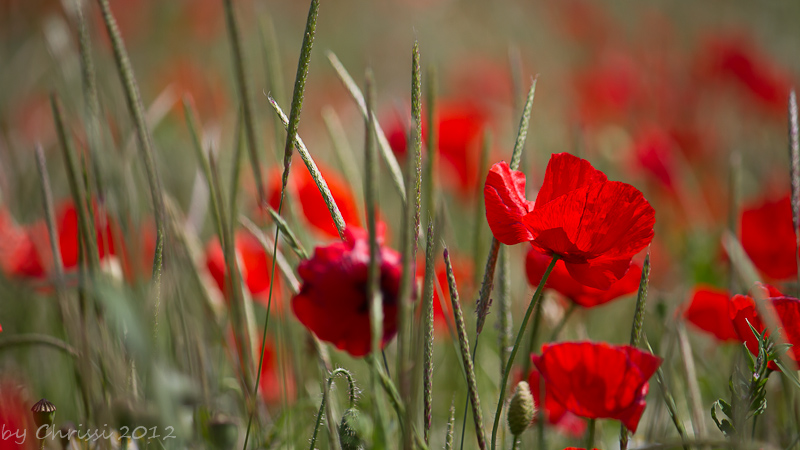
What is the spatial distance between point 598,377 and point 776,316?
0.43 ft

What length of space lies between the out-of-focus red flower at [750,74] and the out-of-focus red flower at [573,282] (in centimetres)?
150

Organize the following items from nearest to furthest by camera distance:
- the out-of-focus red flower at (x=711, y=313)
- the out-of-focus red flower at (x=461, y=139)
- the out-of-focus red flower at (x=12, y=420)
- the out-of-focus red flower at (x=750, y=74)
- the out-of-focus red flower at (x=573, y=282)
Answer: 1. the out-of-focus red flower at (x=12, y=420)
2. the out-of-focus red flower at (x=573, y=282)
3. the out-of-focus red flower at (x=711, y=313)
4. the out-of-focus red flower at (x=461, y=139)
5. the out-of-focus red flower at (x=750, y=74)

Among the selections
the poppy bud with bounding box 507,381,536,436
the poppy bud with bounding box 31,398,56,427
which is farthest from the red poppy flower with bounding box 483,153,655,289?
the poppy bud with bounding box 31,398,56,427

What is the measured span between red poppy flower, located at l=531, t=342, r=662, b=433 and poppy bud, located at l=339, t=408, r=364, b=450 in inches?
5.6

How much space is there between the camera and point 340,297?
408mm

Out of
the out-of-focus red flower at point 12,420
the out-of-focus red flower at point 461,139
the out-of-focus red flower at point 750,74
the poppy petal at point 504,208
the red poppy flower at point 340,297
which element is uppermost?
the out-of-focus red flower at point 750,74

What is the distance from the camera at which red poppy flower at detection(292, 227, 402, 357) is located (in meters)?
0.40

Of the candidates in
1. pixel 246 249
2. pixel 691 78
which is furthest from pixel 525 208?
pixel 691 78

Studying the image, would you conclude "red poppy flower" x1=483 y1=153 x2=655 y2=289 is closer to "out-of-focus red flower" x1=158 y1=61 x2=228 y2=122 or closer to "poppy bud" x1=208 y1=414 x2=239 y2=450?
"poppy bud" x1=208 y1=414 x2=239 y2=450

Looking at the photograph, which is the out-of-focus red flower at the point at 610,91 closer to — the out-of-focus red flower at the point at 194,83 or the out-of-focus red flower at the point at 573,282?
the out-of-focus red flower at the point at 194,83

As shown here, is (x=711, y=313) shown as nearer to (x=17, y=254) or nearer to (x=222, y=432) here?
(x=222, y=432)

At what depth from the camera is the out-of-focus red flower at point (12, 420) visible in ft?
1.30

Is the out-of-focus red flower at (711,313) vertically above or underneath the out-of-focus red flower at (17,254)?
underneath

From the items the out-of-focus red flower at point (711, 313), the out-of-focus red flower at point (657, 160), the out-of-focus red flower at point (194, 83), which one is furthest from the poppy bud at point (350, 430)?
the out-of-focus red flower at point (194, 83)
